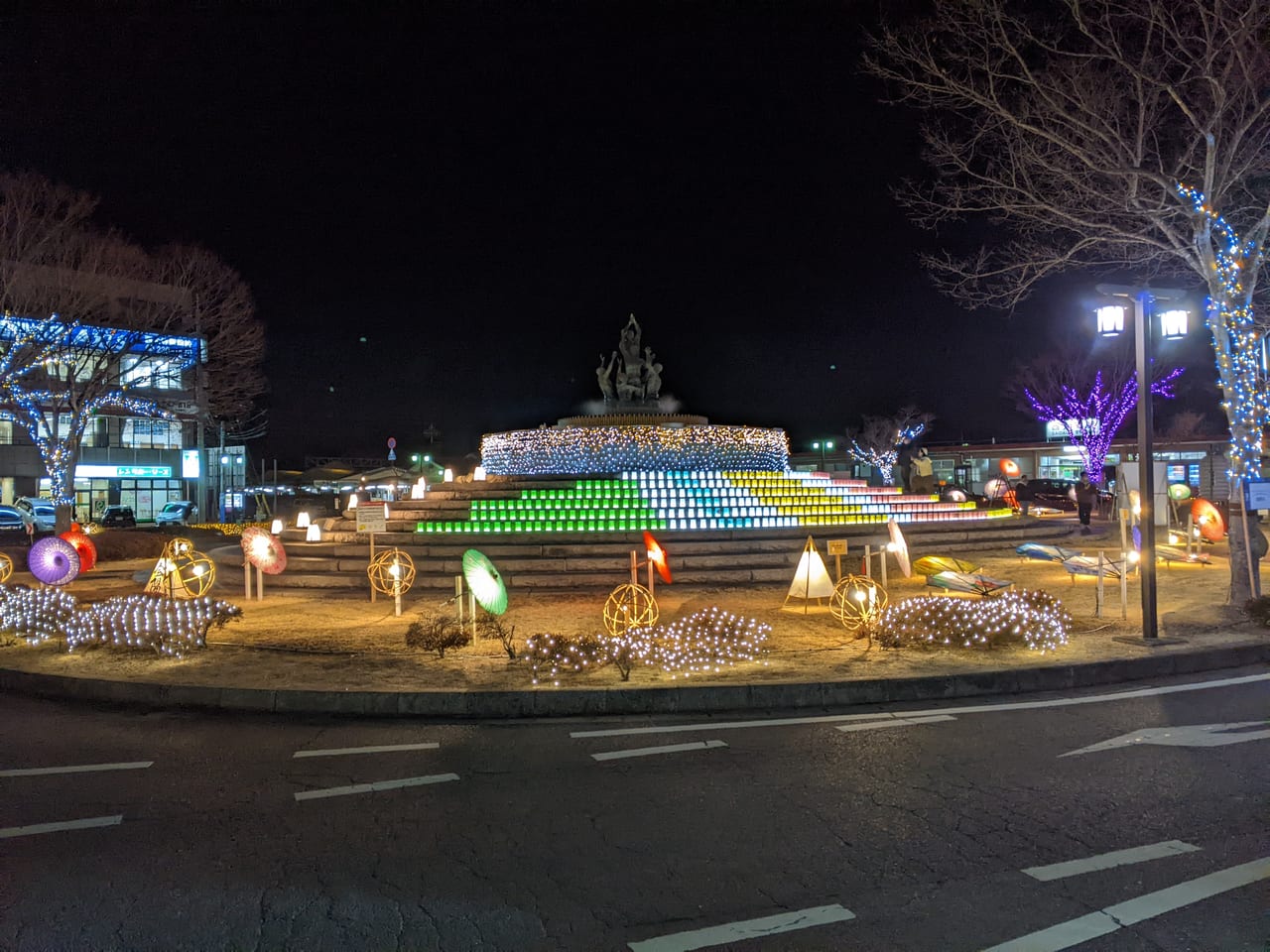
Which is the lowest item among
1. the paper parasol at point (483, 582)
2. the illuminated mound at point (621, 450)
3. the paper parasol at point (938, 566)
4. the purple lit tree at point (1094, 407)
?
the paper parasol at point (938, 566)

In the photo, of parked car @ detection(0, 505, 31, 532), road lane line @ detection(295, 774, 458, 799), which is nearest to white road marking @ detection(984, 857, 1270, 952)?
road lane line @ detection(295, 774, 458, 799)

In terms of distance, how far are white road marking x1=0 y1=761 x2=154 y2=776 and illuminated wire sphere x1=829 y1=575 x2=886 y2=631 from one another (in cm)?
704

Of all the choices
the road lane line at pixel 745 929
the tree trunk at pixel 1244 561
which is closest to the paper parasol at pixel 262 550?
the road lane line at pixel 745 929

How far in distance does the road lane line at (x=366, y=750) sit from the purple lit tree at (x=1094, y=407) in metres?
38.2

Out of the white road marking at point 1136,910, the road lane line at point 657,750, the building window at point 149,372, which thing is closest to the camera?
the white road marking at point 1136,910

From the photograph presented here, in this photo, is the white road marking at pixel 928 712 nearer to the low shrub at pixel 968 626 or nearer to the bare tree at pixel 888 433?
the low shrub at pixel 968 626

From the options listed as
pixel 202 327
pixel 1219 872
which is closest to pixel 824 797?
pixel 1219 872

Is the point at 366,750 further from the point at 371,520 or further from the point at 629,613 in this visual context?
the point at 371,520

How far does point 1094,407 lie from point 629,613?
1374 inches

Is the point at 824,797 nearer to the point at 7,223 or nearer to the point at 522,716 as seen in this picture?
the point at 522,716

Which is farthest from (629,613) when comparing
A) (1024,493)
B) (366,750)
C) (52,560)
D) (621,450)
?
(1024,493)

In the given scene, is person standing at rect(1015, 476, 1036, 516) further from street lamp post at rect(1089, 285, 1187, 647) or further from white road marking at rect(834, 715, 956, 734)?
white road marking at rect(834, 715, 956, 734)

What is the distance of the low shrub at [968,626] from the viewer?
28.6 feet

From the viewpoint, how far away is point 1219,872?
12.6ft
